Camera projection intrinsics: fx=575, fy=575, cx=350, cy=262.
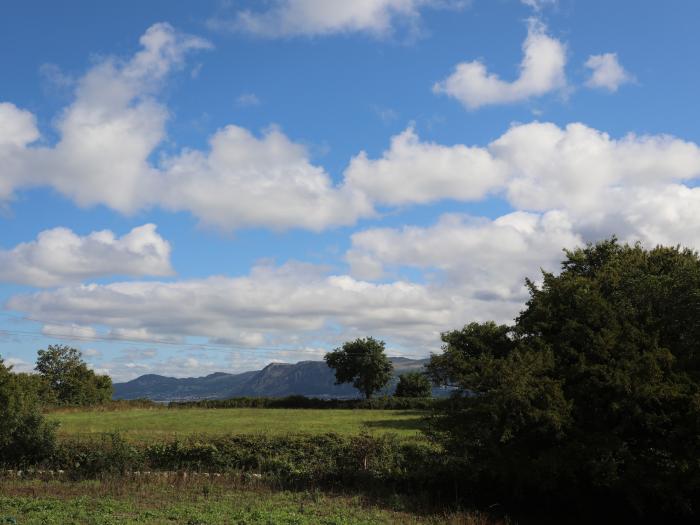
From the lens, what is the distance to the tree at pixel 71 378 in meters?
104

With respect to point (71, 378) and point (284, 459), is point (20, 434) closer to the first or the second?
point (284, 459)

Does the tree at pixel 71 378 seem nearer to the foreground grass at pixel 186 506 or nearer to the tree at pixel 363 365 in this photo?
the tree at pixel 363 365

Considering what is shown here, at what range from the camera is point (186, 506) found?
703 inches

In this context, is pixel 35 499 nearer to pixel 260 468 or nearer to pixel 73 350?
pixel 260 468

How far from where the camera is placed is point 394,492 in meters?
21.3

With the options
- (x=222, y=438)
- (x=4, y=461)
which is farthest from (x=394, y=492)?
(x=4, y=461)

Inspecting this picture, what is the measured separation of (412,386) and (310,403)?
19.7 m

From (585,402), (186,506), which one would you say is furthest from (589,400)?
(186,506)

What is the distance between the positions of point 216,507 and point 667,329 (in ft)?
54.5

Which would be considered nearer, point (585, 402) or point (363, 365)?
point (585, 402)

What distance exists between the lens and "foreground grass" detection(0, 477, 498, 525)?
52.2 feet

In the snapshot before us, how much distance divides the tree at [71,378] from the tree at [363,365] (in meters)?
43.1

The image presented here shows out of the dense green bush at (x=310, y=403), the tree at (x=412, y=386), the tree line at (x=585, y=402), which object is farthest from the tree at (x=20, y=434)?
the tree at (x=412, y=386)

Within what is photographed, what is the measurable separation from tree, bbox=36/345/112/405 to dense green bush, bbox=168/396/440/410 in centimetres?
3769
